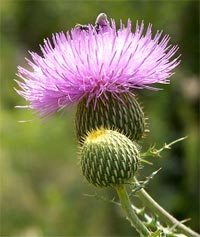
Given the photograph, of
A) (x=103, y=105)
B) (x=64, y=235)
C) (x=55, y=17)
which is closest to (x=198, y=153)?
(x=64, y=235)

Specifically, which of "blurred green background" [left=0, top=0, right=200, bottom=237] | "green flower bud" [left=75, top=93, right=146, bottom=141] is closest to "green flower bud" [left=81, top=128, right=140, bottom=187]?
"green flower bud" [left=75, top=93, right=146, bottom=141]

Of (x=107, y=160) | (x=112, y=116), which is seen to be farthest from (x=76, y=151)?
(x=107, y=160)

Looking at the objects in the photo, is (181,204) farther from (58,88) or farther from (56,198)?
(58,88)

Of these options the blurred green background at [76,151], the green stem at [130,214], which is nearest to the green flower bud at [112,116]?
the green stem at [130,214]

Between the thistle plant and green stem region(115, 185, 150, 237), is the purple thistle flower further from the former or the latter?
green stem region(115, 185, 150, 237)

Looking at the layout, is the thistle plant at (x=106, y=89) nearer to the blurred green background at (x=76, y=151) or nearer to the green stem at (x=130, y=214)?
the green stem at (x=130, y=214)

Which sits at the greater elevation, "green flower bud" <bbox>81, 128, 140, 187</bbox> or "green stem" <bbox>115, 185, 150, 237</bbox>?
"green flower bud" <bbox>81, 128, 140, 187</bbox>

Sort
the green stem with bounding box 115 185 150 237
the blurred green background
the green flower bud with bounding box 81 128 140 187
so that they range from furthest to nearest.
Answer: the blurred green background → the green flower bud with bounding box 81 128 140 187 → the green stem with bounding box 115 185 150 237
